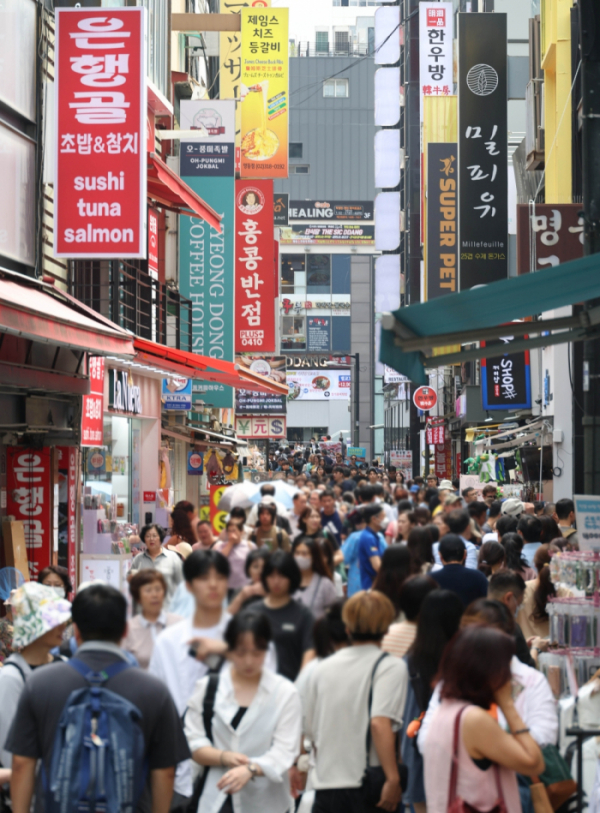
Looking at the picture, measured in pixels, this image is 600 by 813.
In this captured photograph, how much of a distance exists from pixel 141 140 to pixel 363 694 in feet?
29.6

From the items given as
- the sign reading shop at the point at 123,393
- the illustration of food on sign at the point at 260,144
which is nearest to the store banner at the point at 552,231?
the sign reading shop at the point at 123,393

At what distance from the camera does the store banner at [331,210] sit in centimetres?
10781

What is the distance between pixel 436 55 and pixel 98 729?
3822 centimetres

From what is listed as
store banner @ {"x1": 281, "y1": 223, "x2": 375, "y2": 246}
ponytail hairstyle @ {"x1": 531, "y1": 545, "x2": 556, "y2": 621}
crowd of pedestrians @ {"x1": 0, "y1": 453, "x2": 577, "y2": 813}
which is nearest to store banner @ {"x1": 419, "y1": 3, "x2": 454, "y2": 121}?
ponytail hairstyle @ {"x1": 531, "y1": 545, "x2": 556, "y2": 621}

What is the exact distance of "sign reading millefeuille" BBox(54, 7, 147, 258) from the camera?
12008 mm

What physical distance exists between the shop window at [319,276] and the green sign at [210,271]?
2977 inches

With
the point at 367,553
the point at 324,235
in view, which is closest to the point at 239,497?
the point at 367,553

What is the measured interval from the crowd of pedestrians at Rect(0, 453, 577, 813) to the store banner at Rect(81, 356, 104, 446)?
853 cm

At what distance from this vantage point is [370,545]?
5742 mm

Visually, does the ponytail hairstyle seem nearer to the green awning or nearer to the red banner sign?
the green awning

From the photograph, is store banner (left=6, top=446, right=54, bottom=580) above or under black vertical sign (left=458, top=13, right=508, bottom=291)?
under

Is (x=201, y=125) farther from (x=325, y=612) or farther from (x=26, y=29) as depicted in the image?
(x=325, y=612)

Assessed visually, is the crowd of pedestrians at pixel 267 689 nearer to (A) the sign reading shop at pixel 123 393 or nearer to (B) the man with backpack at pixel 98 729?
(B) the man with backpack at pixel 98 729

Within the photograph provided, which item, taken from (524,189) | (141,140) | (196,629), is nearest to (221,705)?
(196,629)
